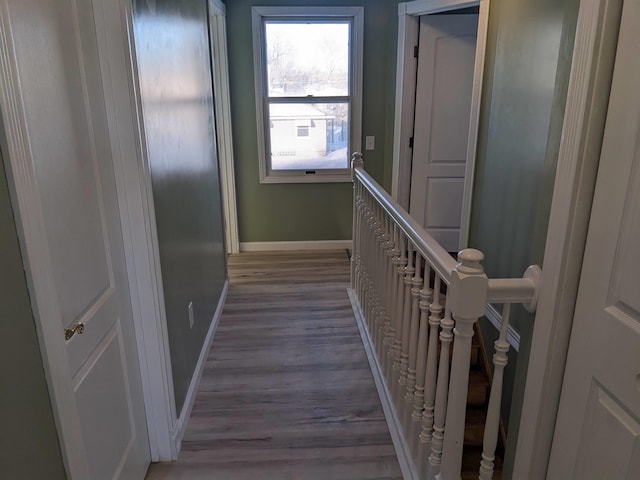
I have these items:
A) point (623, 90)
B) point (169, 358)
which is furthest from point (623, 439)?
point (169, 358)

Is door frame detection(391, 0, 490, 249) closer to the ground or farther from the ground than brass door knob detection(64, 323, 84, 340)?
farther from the ground

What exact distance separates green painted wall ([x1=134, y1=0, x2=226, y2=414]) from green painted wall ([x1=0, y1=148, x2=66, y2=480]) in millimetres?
797

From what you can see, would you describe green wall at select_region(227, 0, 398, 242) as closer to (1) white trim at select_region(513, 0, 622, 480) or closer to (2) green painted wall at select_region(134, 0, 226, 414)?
(2) green painted wall at select_region(134, 0, 226, 414)

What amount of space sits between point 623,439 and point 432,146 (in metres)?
3.25

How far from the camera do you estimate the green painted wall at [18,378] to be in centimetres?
90

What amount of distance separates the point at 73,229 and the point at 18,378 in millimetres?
442

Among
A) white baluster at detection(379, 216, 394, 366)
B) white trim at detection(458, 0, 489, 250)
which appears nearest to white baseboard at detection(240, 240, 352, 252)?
white trim at detection(458, 0, 489, 250)

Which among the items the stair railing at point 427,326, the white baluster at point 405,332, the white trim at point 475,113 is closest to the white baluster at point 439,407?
the stair railing at point 427,326

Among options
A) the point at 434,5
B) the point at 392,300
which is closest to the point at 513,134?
the point at 392,300

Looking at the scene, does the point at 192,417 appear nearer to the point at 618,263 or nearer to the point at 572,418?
the point at 572,418

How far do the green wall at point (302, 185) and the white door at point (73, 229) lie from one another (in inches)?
113

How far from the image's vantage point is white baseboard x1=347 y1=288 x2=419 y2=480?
1813mm

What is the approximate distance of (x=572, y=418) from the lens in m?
1.12

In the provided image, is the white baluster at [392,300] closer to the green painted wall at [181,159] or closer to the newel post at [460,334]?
the newel post at [460,334]
